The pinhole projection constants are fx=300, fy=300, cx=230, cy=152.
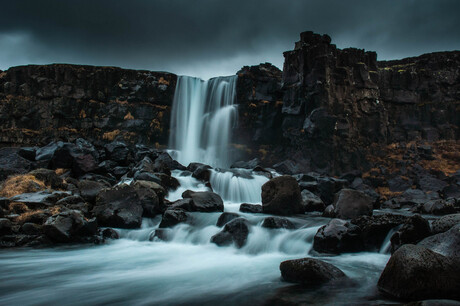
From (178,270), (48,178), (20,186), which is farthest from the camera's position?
(48,178)

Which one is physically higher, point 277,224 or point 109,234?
point 277,224

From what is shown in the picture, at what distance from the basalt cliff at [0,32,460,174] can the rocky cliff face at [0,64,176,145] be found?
0.13m

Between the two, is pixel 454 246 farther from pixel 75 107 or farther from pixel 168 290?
pixel 75 107

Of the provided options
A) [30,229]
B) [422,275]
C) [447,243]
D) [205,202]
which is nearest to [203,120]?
[205,202]

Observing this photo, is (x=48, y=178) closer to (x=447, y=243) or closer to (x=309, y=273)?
(x=309, y=273)

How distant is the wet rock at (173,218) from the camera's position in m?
11.8

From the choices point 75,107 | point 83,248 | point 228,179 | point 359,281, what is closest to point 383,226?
point 359,281

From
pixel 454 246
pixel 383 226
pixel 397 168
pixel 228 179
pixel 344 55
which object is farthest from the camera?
pixel 344 55

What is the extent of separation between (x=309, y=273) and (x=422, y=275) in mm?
1910

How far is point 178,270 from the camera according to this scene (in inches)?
316

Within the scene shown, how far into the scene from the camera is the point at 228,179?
2186 centimetres

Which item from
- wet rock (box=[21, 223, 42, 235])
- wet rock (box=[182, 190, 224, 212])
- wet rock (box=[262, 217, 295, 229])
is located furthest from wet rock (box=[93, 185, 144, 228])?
wet rock (box=[262, 217, 295, 229])

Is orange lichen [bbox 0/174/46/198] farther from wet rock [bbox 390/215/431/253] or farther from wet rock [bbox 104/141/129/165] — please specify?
wet rock [bbox 390/215/431/253]

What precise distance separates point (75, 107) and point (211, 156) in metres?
19.4
